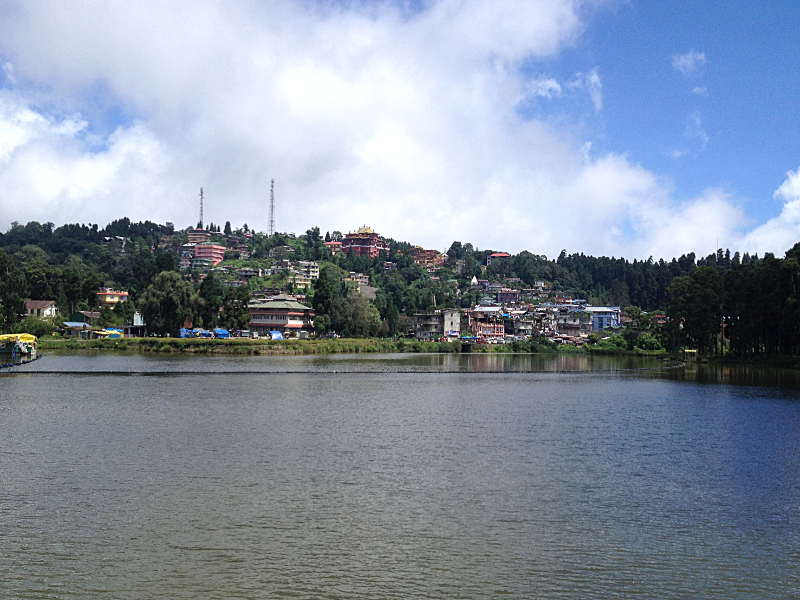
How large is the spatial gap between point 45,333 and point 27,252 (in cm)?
10353

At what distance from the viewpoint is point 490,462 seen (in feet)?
68.7

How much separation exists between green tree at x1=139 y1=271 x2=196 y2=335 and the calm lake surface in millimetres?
49982

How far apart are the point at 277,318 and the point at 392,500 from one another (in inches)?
3694

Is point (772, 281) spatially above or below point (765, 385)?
above

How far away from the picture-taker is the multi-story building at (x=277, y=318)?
355 ft

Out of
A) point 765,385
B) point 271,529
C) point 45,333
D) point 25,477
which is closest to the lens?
point 271,529

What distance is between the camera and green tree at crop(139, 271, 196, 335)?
3297 inches

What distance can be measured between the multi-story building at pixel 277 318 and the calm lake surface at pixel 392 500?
73.4m

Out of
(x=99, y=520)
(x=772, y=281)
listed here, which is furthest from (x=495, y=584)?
(x=772, y=281)

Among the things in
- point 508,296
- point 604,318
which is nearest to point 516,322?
point 604,318

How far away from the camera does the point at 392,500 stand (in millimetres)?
16641

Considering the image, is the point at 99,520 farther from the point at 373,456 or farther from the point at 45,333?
the point at 45,333

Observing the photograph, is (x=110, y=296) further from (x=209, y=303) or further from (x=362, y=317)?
(x=362, y=317)

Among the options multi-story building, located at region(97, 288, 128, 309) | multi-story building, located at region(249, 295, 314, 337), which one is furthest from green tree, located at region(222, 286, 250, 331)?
multi-story building, located at region(97, 288, 128, 309)
